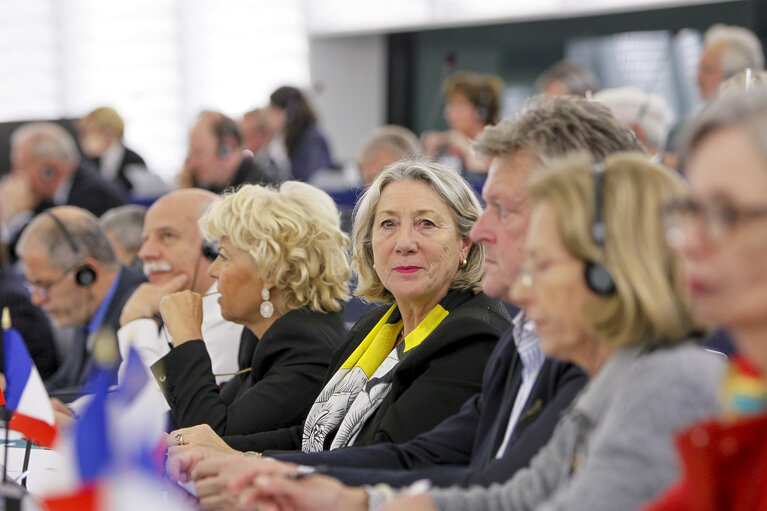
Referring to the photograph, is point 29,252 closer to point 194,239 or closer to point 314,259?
point 194,239

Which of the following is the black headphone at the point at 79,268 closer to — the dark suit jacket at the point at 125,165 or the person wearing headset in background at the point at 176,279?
the person wearing headset in background at the point at 176,279

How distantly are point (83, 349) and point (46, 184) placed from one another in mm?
2771

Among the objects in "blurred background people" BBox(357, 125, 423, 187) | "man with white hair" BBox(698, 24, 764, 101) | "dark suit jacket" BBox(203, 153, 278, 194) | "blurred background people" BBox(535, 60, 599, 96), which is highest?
"man with white hair" BBox(698, 24, 764, 101)

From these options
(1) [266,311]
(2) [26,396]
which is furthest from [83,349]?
(2) [26,396]

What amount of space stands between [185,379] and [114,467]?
4.88 feet

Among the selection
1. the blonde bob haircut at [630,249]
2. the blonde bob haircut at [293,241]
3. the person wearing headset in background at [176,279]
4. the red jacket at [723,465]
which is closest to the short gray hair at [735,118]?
the blonde bob haircut at [630,249]

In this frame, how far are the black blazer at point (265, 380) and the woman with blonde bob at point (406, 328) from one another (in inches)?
2.6

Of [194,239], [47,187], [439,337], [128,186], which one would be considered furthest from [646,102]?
[128,186]

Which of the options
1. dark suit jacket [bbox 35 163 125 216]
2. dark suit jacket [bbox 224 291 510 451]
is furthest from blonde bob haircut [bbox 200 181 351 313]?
dark suit jacket [bbox 35 163 125 216]

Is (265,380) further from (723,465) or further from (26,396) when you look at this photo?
(723,465)

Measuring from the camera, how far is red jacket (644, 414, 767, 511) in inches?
39.6

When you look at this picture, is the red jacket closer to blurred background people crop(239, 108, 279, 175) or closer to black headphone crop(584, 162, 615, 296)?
black headphone crop(584, 162, 615, 296)

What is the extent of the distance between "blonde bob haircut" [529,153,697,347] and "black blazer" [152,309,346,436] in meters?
1.38

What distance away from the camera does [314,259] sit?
2744 mm
